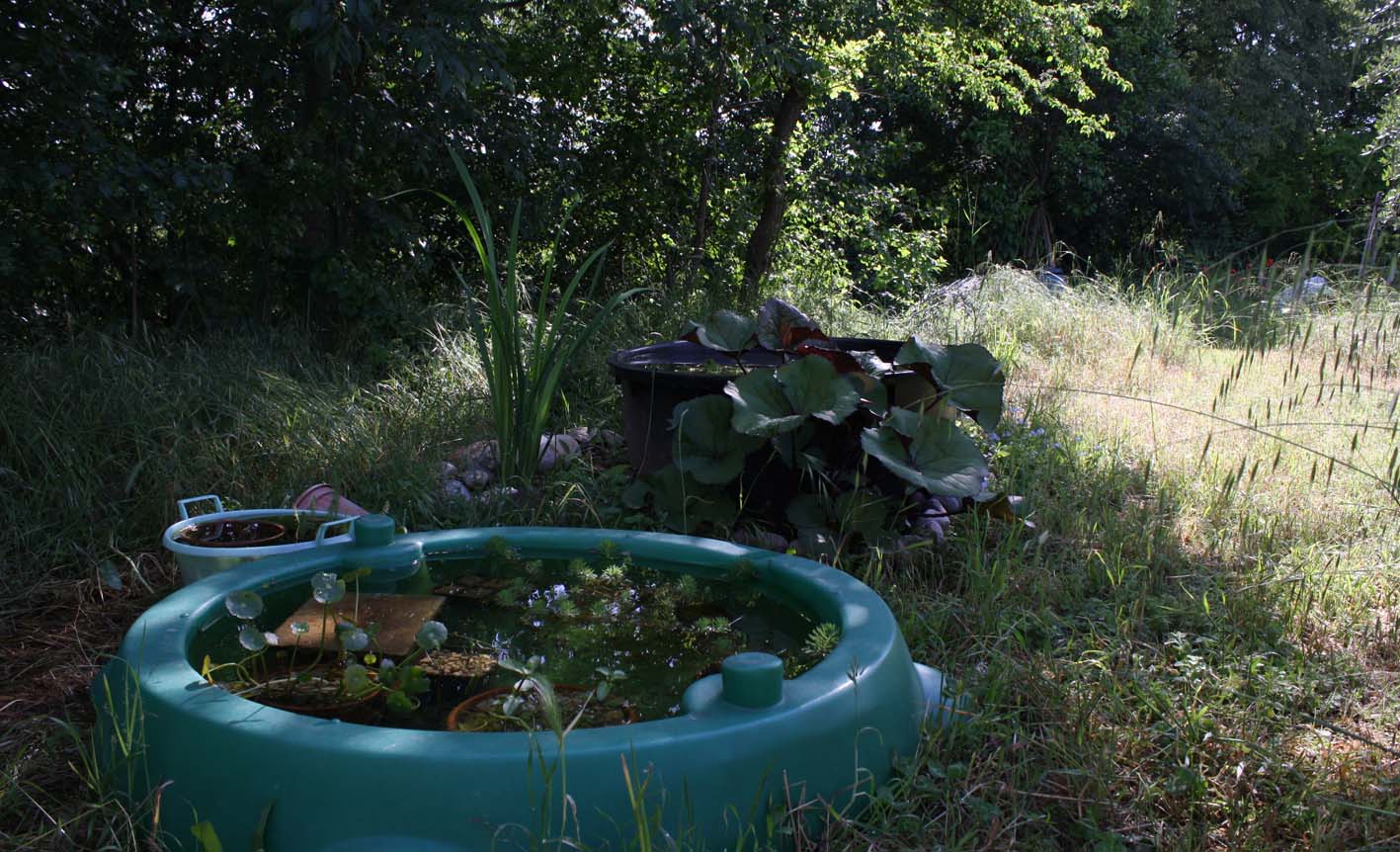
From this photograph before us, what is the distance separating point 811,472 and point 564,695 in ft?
2.91

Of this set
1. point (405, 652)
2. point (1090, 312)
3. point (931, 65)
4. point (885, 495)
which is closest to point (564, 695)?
point (405, 652)

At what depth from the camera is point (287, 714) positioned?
1.10 meters

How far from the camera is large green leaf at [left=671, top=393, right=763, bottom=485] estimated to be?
6.89 ft

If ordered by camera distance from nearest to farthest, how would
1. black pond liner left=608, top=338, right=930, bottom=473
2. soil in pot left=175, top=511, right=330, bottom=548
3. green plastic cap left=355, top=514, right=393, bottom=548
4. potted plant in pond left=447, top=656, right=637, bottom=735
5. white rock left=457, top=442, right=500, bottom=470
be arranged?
1. potted plant in pond left=447, top=656, right=637, bottom=735
2. green plastic cap left=355, top=514, right=393, bottom=548
3. soil in pot left=175, top=511, right=330, bottom=548
4. black pond liner left=608, top=338, right=930, bottom=473
5. white rock left=457, top=442, right=500, bottom=470

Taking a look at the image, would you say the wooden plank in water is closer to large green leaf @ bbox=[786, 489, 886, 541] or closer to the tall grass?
the tall grass

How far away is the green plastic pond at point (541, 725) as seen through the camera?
3.27 feet

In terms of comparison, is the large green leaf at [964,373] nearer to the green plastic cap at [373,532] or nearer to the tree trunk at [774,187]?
the green plastic cap at [373,532]

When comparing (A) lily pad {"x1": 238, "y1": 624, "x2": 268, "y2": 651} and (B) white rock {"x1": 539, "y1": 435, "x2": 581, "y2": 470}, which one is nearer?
(A) lily pad {"x1": 238, "y1": 624, "x2": 268, "y2": 651}

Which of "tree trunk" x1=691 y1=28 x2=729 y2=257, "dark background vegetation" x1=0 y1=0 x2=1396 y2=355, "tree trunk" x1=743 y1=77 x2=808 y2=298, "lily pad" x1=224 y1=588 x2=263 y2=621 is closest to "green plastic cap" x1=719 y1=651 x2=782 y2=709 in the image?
"lily pad" x1=224 y1=588 x2=263 y2=621

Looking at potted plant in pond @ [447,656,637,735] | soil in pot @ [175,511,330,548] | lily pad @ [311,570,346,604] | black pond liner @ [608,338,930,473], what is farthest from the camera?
black pond liner @ [608,338,930,473]

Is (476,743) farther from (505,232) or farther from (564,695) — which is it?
(505,232)

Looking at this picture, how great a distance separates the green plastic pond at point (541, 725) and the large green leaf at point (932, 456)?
1.20 ft

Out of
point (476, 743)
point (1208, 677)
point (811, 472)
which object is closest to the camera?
point (476, 743)

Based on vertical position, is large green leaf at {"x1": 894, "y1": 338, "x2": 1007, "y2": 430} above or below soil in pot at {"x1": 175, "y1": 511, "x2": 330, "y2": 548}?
above
